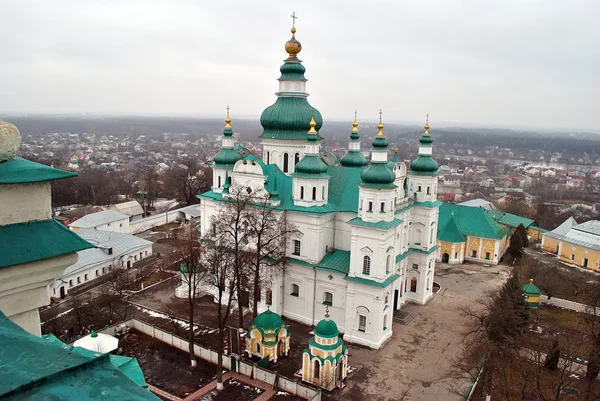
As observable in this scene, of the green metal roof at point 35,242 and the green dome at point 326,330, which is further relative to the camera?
the green dome at point 326,330

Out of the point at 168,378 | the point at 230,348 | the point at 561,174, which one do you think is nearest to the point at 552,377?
the point at 230,348

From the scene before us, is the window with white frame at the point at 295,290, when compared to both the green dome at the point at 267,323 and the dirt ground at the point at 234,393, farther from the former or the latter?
the dirt ground at the point at 234,393

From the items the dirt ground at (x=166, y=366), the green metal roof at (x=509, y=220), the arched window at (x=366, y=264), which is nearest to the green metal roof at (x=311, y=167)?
the arched window at (x=366, y=264)

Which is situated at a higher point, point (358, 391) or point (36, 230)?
point (36, 230)

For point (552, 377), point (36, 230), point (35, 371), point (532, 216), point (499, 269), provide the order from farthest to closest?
point (532, 216)
point (499, 269)
point (552, 377)
point (36, 230)
point (35, 371)

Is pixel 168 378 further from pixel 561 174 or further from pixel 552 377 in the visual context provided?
pixel 561 174

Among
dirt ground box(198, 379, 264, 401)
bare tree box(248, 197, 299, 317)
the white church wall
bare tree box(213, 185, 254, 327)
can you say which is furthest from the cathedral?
the white church wall

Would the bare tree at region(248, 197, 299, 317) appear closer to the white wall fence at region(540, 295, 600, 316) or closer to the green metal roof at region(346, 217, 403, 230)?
the green metal roof at region(346, 217, 403, 230)
